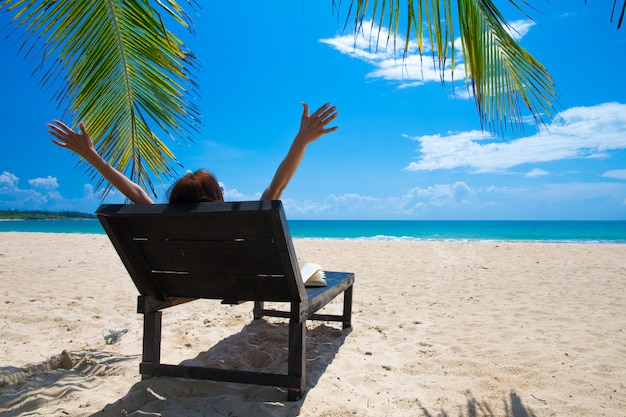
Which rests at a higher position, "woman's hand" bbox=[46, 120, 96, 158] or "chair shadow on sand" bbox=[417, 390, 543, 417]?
"woman's hand" bbox=[46, 120, 96, 158]

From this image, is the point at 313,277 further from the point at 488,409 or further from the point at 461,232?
the point at 461,232

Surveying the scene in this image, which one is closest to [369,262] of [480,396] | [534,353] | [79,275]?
[79,275]

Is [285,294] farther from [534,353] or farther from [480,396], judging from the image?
[534,353]

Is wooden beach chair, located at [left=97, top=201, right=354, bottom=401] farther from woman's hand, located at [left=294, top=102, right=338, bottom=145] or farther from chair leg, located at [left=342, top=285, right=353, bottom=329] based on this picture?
chair leg, located at [left=342, top=285, right=353, bottom=329]

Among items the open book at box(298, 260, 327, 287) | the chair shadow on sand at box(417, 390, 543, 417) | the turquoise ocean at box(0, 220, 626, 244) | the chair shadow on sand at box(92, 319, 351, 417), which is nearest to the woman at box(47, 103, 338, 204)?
the open book at box(298, 260, 327, 287)

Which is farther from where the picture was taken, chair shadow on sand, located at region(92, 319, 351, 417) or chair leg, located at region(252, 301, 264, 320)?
chair leg, located at region(252, 301, 264, 320)

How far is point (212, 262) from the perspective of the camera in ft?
7.67

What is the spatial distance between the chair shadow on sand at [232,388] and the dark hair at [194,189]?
1.05 m

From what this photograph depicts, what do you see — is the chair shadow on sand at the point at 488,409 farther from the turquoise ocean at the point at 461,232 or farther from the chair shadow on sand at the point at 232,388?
the turquoise ocean at the point at 461,232

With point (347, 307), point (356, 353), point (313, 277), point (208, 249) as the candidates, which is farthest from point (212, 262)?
point (347, 307)

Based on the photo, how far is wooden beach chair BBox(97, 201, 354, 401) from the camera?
2.10m

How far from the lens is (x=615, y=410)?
2246 millimetres

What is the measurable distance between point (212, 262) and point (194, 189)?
41 centimetres

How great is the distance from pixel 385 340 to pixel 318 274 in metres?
0.92
